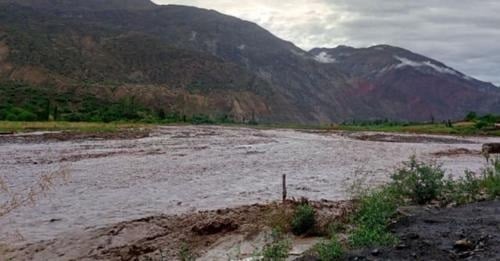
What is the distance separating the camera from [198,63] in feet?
498

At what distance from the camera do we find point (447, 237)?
10492mm

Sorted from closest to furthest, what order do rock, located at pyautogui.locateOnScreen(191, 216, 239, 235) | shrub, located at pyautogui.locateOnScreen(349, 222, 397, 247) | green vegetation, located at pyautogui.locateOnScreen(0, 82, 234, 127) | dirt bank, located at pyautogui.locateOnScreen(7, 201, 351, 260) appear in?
shrub, located at pyautogui.locateOnScreen(349, 222, 397, 247) → dirt bank, located at pyautogui.locateOnScreen(7, 201, 351, 260) → rock, located at pyautogui.locateOnScreen(191, 216, 239, 235) → green vegetation, located at pyautogui.locateOnScreen(0, 82, 234, 127)

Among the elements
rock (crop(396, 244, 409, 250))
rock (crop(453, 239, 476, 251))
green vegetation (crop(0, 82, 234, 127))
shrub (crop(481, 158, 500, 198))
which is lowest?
rock (crop(396, 244, 409, 250))

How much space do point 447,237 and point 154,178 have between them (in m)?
15.5

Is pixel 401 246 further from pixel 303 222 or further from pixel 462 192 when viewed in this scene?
pixel 462 192

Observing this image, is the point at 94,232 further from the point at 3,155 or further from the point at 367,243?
the point at 3,155

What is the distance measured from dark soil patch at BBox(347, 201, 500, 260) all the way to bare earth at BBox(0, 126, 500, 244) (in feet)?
21.0

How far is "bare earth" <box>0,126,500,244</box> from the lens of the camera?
52.5ft

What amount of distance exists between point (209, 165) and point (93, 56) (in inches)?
4388

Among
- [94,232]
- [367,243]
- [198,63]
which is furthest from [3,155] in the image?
[198,63]

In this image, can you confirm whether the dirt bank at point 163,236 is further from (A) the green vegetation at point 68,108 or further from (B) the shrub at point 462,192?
(A) the green vegetation at point 68,108

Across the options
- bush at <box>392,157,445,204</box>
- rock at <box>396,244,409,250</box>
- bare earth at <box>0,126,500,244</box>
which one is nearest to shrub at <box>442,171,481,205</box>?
bush at <box>392,157,445,204</box>

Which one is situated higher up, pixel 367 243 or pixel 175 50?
pixel 175 50

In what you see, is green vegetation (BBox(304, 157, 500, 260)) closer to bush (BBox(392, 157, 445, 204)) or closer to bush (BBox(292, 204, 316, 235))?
bush (BBox(392, 157, 445, 204))
